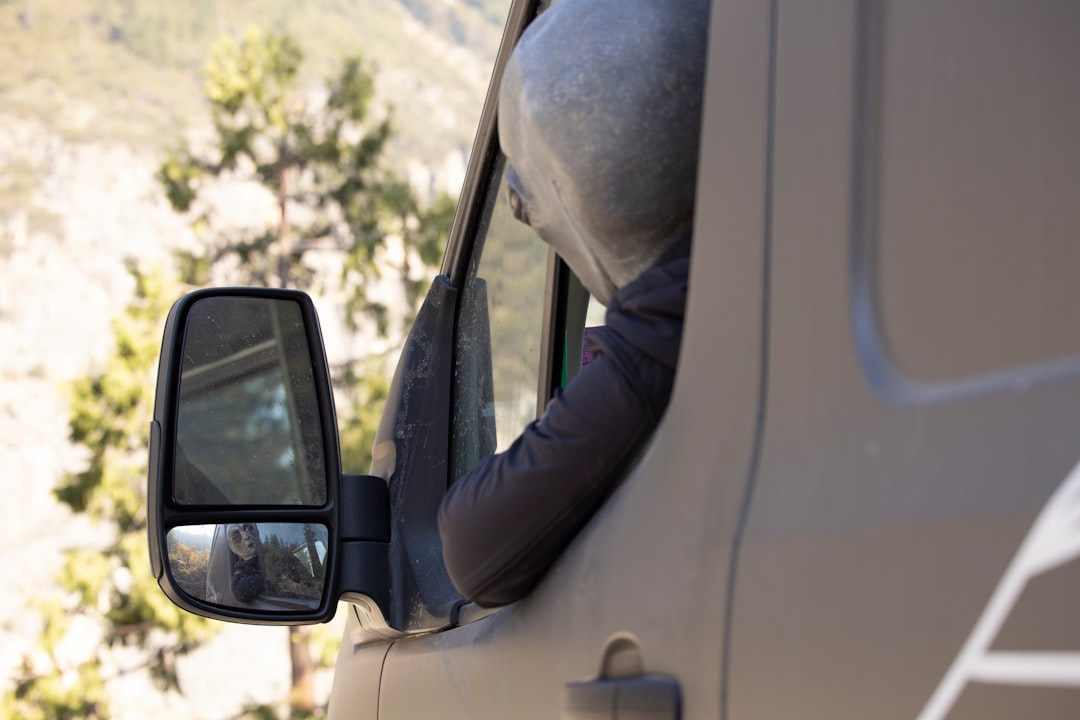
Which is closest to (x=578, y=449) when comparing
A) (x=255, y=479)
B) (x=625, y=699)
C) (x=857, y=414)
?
(x=625, y=699)

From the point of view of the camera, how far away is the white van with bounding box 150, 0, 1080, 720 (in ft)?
2.29

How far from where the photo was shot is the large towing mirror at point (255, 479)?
1.65 m

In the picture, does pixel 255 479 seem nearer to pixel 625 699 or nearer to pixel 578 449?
pixel 578 449

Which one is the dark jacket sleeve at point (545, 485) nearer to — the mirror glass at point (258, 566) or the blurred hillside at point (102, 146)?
the mirror glass at point (258, 566)

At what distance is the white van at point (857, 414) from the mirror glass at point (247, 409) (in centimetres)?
51

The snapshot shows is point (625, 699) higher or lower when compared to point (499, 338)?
lower

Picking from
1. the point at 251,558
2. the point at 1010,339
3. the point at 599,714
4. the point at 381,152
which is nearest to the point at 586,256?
the point at 599,714

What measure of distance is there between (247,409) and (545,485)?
88cm

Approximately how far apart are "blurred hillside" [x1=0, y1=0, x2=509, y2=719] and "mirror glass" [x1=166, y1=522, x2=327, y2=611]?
4038cm

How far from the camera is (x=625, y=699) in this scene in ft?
3.32

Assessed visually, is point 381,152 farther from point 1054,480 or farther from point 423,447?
point 1054,480

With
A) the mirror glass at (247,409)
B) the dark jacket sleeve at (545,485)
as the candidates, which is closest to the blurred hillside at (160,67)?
the mirror glass at (247,409)

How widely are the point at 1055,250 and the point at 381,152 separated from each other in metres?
18.9

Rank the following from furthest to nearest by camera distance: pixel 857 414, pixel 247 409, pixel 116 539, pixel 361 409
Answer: pixel 361 409
pixel 116 539
pixel 247 409
pixel 857 414
